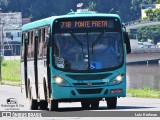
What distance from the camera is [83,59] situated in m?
32.4

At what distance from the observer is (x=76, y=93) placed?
32188 millimetres

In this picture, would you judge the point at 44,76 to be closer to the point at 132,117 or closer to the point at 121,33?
the point at 121,33

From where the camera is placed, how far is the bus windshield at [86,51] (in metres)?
32.4

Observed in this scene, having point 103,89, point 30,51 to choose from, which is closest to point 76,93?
point 103,89

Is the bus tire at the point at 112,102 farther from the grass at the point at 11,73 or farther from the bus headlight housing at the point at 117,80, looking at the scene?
the grass at the point at 11,73

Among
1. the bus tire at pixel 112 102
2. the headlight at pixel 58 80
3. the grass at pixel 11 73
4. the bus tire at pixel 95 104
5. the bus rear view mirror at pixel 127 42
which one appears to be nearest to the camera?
the headlight at pixel 58 80

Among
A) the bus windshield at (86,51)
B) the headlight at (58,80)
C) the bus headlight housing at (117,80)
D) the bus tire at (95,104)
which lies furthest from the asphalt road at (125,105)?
the bus windshield at (86,51)

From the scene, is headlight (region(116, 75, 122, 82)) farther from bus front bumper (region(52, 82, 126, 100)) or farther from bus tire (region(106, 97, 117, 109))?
A: bus tire (region(106, 97, 117, 109))

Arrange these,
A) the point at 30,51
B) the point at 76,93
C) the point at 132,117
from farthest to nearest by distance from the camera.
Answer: the point at 30,51
the point at 76,93
the point at 132,117

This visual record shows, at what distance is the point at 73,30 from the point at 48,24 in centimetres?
91

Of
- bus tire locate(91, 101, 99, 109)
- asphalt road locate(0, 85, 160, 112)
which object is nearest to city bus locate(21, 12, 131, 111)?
asphalt road locate(0, 85, 160, 112)

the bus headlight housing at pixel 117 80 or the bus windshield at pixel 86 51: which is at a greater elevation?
the bus windshield at pixel 86 51

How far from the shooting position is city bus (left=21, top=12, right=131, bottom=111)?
106 feet

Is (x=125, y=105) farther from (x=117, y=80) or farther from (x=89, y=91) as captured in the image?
(x=89, y=91)
